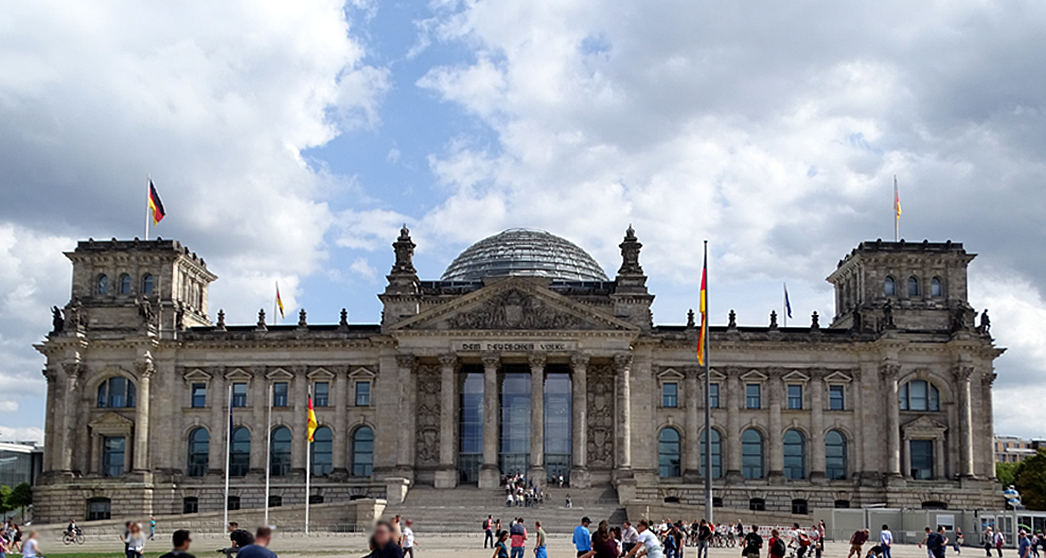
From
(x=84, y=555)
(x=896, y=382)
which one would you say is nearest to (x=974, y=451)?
(x=896, y=382)

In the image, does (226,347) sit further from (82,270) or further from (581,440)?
(581,440)

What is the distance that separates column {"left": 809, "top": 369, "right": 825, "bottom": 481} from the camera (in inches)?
3499

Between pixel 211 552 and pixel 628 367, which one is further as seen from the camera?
pixel 628 367

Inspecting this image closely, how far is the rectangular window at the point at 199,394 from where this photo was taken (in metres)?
90.9

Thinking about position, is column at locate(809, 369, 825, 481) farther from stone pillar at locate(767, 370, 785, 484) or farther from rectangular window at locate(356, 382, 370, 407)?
rectangular window at locate(356, 382, 370, 407)

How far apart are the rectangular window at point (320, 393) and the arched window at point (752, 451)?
30.0m

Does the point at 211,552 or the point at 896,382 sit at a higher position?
the point at 896,382

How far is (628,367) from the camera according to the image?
86500 mm

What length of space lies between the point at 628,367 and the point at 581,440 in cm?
604

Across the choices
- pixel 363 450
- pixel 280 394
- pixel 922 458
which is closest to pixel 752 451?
pixel 922 458

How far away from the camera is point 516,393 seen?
8950cm

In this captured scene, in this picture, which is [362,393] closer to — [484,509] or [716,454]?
[484,509]

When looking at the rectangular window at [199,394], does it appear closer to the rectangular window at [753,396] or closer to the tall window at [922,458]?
the rectangular window at [753,396]

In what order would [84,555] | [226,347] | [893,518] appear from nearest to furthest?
[84,555] → [893,518] → [226,347]
